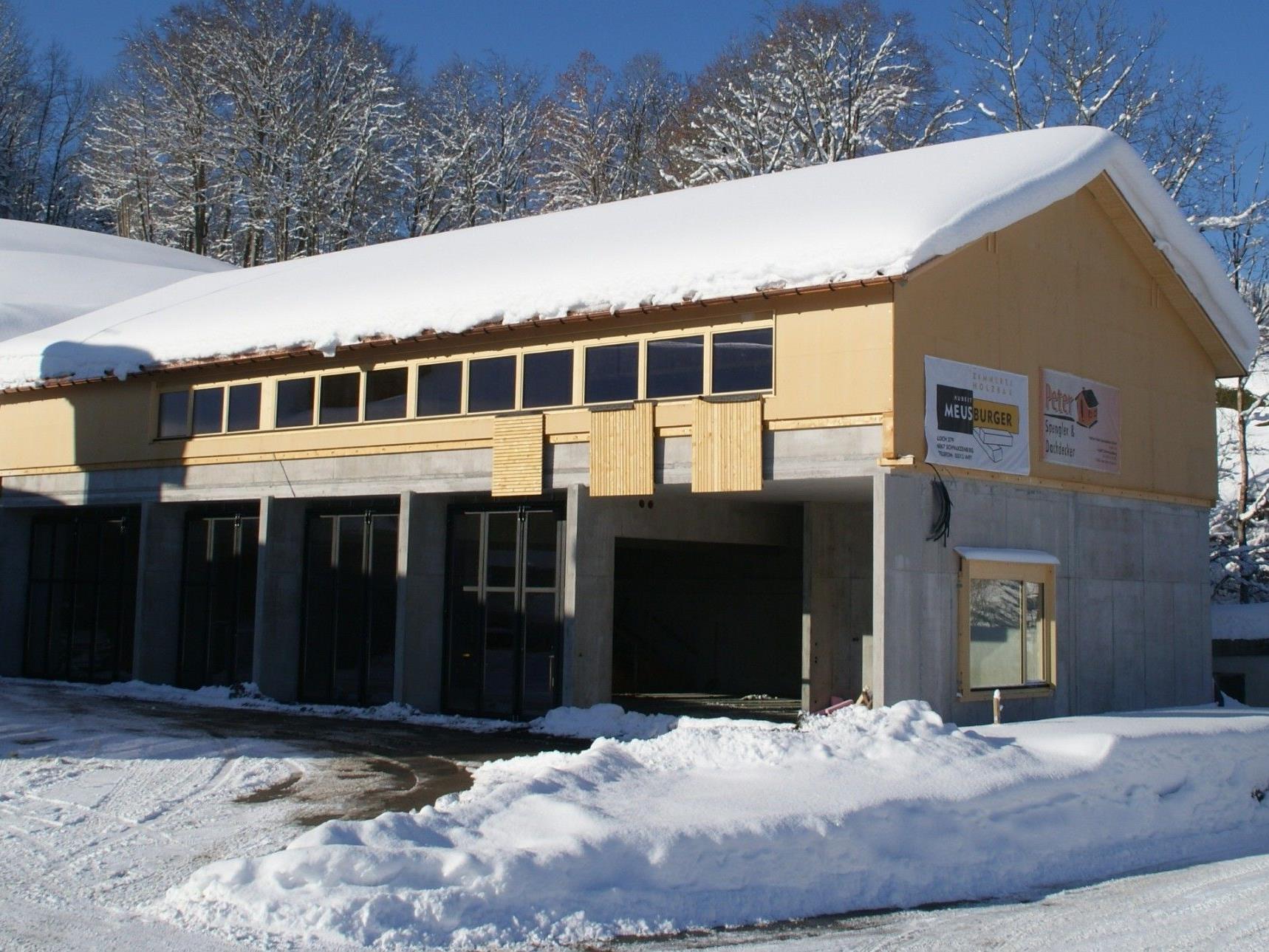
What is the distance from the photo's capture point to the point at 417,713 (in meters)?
22.6

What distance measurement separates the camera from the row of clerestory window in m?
19.4

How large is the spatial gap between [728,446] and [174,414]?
12331 mm

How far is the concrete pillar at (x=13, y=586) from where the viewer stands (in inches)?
1139

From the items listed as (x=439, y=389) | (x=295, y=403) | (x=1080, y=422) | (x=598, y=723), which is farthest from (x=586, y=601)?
(x=1080, y=422)

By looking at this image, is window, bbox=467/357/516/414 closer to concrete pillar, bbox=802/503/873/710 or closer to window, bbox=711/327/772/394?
window, bbox=711/327/772/394

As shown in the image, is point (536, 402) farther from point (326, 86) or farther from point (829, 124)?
point (326, 86)

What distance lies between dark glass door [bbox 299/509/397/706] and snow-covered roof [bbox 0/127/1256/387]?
324cm

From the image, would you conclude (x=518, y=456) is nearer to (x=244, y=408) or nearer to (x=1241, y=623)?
(x=244, y=408)

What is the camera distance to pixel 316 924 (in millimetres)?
8445

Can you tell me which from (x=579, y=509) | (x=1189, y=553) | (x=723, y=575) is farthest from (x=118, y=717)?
(x=1189, y=553)

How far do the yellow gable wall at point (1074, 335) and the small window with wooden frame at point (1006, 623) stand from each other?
62.0 inches

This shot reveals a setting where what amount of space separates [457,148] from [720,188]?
94.2 ft

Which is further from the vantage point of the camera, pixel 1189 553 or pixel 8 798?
pixel 1189 553

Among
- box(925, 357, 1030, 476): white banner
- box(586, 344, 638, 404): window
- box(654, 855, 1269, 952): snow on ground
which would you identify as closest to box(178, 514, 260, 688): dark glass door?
box(586, 344, 638, 404): window
